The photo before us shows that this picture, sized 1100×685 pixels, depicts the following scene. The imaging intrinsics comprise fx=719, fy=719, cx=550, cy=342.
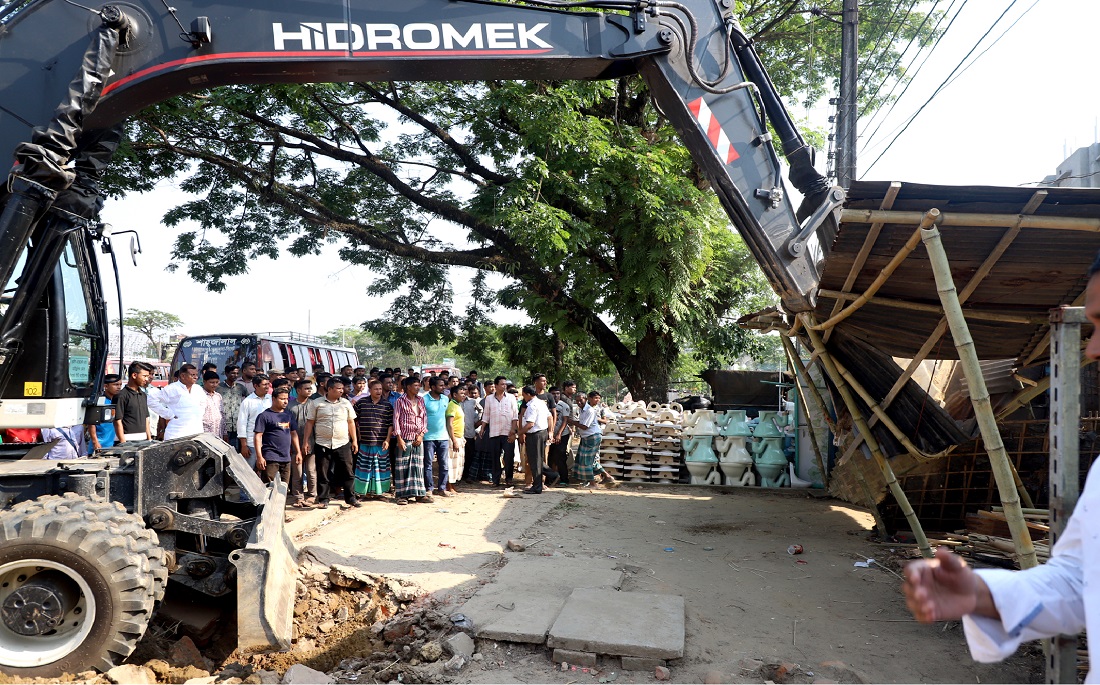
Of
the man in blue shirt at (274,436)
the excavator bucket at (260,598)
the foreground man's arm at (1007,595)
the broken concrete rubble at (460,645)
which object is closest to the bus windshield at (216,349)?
the man in blue shirt at (274,436)

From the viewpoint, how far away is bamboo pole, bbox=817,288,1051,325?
18.3ft

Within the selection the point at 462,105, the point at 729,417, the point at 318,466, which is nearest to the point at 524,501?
the point at 318,466

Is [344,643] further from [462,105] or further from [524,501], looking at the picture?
[462,105]

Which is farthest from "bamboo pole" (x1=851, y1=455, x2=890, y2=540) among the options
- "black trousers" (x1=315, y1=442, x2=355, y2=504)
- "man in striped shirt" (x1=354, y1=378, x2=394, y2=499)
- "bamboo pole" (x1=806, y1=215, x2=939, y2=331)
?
"black trousers" (x1=315, y1=442, x2=355, y2=504)

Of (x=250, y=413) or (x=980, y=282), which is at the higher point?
(x=980, y=282)

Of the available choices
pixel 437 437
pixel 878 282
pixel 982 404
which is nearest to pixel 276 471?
pixel 437 437

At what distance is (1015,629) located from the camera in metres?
1.63

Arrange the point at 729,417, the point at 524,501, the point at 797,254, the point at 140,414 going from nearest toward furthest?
the point at 797,254 → the point at 140,414 → the point at 524,501 → the point at 729,417

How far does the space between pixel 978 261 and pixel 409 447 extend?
7450 mm

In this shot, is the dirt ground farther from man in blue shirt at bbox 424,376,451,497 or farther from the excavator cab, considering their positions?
the excavator cab

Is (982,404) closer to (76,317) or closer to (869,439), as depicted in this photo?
(869,439)

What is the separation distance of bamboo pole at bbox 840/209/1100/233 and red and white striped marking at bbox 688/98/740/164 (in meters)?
1.43

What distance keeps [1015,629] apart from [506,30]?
489 centimetres

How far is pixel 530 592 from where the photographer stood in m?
→ 5.66
